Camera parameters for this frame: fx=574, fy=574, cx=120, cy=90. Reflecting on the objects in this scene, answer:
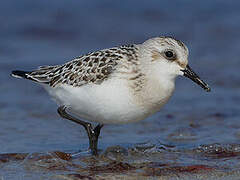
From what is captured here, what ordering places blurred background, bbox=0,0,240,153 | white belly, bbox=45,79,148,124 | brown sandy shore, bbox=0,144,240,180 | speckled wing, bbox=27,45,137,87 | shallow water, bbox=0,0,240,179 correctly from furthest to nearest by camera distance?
blurred background, bbox=0,0,240,153 → shallow water, bbox=0,0,240,179 → speckled wing, bbox=27,45,137,87 → white belly, bbox=45,79,148,124 → brown sandy shore, bbox=0,144,240,180

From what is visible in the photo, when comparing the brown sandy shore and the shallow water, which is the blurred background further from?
the brown sandy shore

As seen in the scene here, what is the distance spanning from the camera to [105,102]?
6.60 meters

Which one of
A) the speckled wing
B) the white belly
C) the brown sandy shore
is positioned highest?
the speckled wing

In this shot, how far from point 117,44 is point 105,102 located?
7.09 m

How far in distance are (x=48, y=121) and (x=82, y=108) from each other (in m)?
2.18

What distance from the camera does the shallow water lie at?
7.68 metres

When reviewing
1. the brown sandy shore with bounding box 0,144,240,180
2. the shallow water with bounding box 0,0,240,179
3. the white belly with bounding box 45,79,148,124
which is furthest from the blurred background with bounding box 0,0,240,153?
the white belly with bounding box 45,79,148,124

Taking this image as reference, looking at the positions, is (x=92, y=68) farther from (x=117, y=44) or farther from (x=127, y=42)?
(x=127, y=42)

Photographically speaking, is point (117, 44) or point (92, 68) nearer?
point (92, 68)

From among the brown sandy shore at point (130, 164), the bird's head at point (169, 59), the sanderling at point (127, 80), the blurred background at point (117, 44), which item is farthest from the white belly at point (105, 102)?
the blurred background at point (117, 44)

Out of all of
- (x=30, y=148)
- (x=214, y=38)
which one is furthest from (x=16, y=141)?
(x=214, y=38)

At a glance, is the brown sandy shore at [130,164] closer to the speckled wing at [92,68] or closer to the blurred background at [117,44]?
the blurred background at [117,44]

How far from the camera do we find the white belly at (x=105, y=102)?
21.5 ft

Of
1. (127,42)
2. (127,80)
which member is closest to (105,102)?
(127,80)
